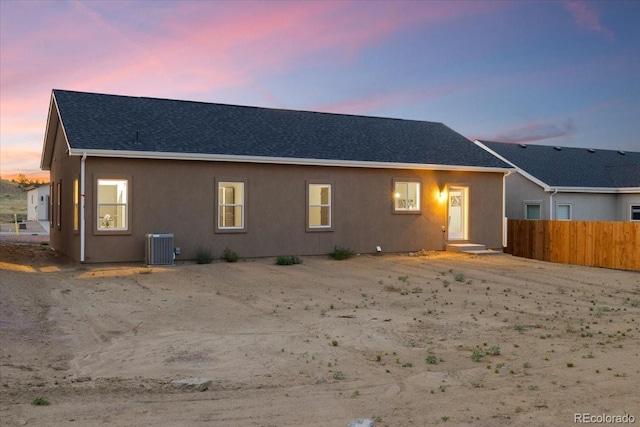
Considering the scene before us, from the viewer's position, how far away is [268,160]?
1875 centimetres

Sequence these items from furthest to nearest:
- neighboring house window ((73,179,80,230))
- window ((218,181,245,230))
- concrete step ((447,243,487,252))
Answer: concrete step ((447,243,487,252)) < window ((218,181,245,230)) < neighboring house window ((73,179,80,230))

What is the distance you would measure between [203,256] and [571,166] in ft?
66.8

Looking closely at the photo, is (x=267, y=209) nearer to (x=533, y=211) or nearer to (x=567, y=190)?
(x=533, y=211)

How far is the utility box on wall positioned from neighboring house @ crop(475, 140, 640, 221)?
1509 centimetres

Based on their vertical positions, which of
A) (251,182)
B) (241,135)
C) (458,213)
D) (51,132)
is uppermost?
(51,132)

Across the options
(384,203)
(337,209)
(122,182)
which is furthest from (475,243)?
(122,182)

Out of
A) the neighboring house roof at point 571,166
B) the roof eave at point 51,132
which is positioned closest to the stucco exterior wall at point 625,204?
the neighboring house roof at point 571,166

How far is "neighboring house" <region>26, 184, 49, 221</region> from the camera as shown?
56.8m

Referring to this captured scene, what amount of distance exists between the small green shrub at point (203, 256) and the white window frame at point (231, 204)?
0.75 metres

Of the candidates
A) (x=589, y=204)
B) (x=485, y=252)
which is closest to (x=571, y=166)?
(x=589, y=204)

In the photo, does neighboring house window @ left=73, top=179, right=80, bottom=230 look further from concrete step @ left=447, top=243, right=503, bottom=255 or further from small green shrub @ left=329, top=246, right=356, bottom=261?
concrete step @ left=447, top=243, right=503, bottom=255

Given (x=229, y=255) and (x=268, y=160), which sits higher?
(x=268, y=160)

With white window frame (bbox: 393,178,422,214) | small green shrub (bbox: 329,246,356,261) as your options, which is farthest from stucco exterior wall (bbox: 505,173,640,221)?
small green shrub (bbox: 329,246,356,261)

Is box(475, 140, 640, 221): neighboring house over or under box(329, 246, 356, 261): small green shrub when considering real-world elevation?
over
